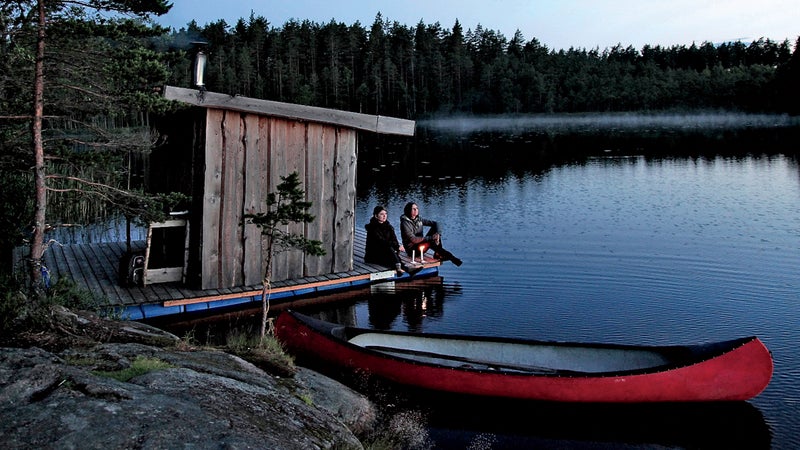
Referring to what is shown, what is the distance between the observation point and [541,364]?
10141 mm

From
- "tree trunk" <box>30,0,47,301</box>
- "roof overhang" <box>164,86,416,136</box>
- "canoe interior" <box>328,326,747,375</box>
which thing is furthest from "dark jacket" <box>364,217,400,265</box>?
"tree trunk" <box>30,0,47,301</box>

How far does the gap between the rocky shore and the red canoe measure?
2401 mm

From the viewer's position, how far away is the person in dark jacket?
15797 mm

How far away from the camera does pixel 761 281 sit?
15.5 meters

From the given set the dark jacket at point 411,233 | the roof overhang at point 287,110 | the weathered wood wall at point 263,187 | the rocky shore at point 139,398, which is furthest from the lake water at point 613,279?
the roof overhang at point 287,110

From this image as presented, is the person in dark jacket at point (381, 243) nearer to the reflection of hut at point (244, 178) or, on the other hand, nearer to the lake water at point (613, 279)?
the lake water at point (613, 279)

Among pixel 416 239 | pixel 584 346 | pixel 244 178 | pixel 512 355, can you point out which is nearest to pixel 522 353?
pixel 512 355

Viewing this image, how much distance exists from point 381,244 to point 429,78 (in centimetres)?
10168

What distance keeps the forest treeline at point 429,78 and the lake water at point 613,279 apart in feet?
219

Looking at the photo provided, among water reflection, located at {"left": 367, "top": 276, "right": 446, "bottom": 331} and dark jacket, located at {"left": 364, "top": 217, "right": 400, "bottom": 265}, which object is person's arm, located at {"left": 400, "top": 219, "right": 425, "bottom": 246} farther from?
water reflection, located at {"left": 367, "top": 276, "right": 446, "bottom": 331}

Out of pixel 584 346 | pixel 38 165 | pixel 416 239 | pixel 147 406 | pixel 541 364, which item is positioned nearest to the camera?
pixel 147 406

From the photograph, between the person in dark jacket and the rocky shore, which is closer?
the rocky shore

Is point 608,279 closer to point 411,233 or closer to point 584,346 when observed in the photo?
point 411,233

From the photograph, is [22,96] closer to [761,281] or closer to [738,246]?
[761,281]
